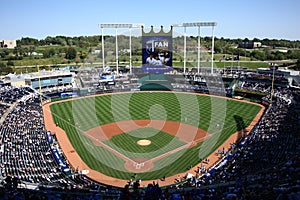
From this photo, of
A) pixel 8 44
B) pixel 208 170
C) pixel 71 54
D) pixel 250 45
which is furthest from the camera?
pixel 8 44

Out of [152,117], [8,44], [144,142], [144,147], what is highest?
[8,44]

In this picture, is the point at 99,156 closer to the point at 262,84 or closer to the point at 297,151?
the point at 297,151

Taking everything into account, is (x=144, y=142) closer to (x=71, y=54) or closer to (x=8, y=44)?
(x=71, y=54)

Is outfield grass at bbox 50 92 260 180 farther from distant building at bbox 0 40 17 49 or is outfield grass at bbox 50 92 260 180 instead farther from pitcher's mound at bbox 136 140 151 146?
distant building at bbox 0 40 17 49

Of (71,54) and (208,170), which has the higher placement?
(71,54)

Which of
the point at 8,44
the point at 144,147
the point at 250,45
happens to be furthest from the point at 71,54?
the point at 144,147

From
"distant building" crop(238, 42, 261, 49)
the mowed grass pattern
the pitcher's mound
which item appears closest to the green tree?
"distant building" crop(238, 42, 261, 49)
